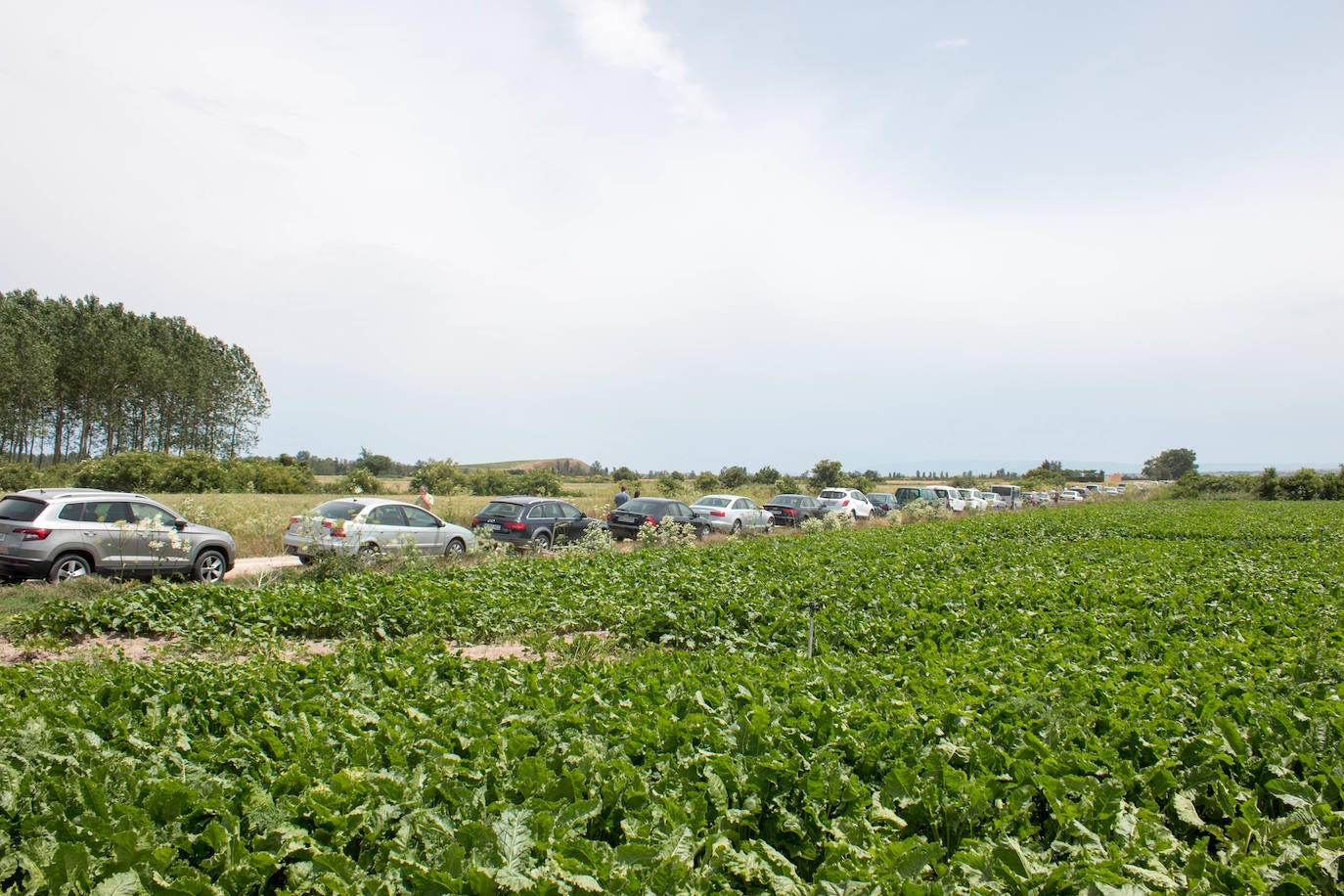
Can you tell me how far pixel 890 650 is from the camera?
6.91 metres

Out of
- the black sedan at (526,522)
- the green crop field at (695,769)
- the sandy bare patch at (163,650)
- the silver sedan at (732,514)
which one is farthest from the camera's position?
the silver sedan at (732,514)

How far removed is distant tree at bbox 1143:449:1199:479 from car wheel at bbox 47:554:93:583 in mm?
136057

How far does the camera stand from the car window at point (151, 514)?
11312 millimetres

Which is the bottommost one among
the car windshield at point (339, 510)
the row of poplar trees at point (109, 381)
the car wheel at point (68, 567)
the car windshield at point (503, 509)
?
the car wheel at point (68, 567)

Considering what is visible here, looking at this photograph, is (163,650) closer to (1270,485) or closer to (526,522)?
(526,522)

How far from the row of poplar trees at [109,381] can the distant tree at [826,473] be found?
42043 mm

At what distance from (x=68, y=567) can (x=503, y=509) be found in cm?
882

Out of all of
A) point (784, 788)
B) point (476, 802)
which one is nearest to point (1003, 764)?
point (784, 788)

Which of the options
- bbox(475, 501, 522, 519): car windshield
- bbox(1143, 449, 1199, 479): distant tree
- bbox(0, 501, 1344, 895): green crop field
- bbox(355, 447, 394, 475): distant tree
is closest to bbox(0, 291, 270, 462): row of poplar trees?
bbox(355, 447, 394, 475): distant tree

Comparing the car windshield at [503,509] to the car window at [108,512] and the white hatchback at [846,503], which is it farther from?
the white hatchback at [846,503]

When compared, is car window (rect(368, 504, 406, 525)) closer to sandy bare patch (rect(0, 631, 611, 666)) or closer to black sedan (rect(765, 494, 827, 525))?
sandy bare patch (rect(0, 631, 611, 666))

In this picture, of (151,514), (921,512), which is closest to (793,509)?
(921,512)

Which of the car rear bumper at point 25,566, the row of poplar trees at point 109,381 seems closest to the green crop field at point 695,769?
the car rear bumper at point 25,566

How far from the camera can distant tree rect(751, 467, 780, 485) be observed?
173ft
